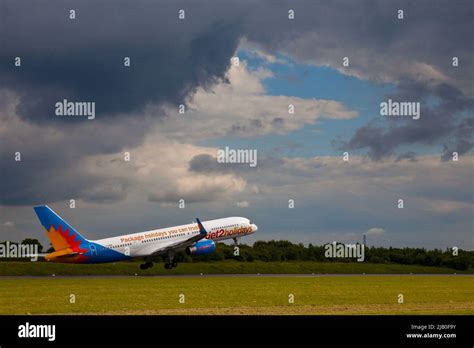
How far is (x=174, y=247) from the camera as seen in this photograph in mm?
101938

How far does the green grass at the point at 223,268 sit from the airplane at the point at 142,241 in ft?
15.3

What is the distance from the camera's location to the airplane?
94250 millimetres

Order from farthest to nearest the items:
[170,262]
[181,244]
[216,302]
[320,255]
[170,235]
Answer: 1. [320,255]
2. [170,262]
3. [170,235]
4. [181,244]
5. [216,302]

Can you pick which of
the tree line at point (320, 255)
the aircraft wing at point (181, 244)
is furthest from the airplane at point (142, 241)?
the tree line at point (320, 255)

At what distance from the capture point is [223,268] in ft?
384

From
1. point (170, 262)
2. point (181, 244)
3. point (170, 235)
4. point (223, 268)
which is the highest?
point (170, 235)

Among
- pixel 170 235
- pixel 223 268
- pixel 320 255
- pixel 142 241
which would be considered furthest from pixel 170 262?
pixel 320 255

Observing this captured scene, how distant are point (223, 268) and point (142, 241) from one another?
70.8 feet

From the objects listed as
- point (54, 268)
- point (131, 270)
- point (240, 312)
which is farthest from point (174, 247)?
point (240, 312)

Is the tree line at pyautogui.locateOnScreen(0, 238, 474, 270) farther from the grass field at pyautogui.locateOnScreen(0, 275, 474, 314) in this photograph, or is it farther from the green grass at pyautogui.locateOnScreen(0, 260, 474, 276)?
the grass field at pyautogui.locateOnScreen(0, 275, 474, 314)

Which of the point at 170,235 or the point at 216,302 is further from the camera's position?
the point at 170,235

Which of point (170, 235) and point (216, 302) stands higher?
point (170, 235)

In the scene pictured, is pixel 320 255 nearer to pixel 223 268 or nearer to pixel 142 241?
pixel 223 268

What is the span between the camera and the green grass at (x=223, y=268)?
354 ft
